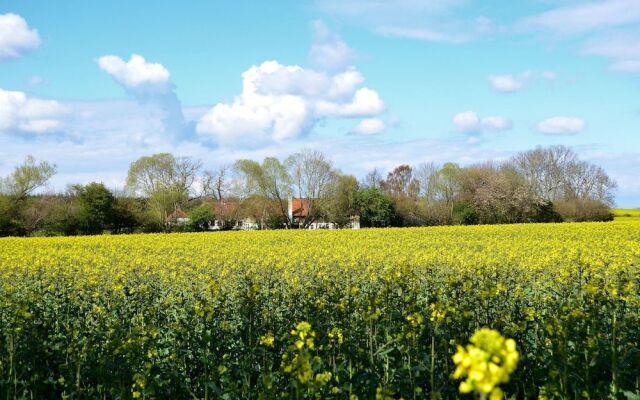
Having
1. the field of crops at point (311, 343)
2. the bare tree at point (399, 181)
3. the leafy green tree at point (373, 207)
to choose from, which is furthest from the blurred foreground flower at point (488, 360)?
the bare tree at point (399, 181)

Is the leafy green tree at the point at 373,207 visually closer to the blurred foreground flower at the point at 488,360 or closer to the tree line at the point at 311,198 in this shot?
the tree line at the point at 311,198

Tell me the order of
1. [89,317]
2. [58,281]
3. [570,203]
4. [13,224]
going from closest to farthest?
[89,317], [58,281], [13,224], [570,203]

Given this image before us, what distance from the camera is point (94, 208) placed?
54750mm

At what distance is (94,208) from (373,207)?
31621mm

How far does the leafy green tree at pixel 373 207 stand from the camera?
70.0m

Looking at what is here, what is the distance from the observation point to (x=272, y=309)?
888 cm

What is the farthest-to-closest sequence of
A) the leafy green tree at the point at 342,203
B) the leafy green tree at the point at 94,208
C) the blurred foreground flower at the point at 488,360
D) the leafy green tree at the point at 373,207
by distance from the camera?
the leafy green tree at the point at 373,207 < the leafy green tree at the point at 342,203 < the leafy green tree at the point at 94,208 < the blurred foreground flower at the point at 488,360

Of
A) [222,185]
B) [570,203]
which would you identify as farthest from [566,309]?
[222,185]

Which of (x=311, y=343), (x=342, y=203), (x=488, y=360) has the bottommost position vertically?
(x=311, y=343)

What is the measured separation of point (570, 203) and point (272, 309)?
63.6m

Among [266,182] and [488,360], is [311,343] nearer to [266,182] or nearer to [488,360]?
[488,360]

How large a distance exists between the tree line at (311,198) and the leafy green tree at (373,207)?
0.12 metres

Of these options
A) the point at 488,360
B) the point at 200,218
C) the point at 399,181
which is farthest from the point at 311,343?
the point at 399,181

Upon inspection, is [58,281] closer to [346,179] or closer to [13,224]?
[13,224]
